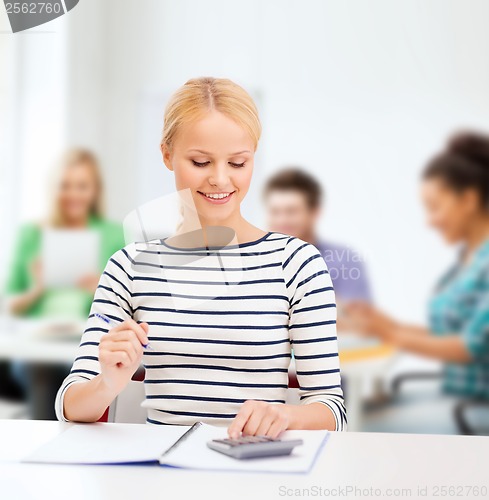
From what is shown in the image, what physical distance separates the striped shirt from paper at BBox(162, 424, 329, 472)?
0.18 metres

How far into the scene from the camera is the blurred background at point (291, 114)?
2922 mm

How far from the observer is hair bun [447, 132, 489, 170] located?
116 inches

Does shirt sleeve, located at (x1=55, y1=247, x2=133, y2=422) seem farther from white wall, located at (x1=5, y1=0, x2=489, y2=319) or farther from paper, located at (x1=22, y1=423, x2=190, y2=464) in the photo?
white wall, located at (x1=5, y1=0, x2=489, y2=319)

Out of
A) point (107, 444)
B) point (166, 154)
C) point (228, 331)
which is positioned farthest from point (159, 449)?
point (166, 154)

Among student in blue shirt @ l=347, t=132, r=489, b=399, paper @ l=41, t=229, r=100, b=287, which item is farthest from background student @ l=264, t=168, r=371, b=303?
paper @ l=41, t=229, r=100, b=287

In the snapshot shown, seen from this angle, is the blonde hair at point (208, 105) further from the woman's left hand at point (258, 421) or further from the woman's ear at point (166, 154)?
the woman's left hand at point (258, 421)

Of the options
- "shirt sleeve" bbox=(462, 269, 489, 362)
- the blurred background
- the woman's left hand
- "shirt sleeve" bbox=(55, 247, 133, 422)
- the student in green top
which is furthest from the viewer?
the blurred background

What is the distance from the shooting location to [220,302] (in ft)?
3.25

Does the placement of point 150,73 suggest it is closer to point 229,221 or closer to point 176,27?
point 176,27

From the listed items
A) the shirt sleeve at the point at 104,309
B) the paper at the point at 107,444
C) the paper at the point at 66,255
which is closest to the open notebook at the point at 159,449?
the paper at the point at 107,444

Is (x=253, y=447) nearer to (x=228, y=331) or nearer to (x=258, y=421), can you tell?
(x=258, y=421)

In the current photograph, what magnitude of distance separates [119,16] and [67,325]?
1346 mm

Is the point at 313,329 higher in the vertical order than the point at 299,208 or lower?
lower

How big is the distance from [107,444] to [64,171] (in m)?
2.36
